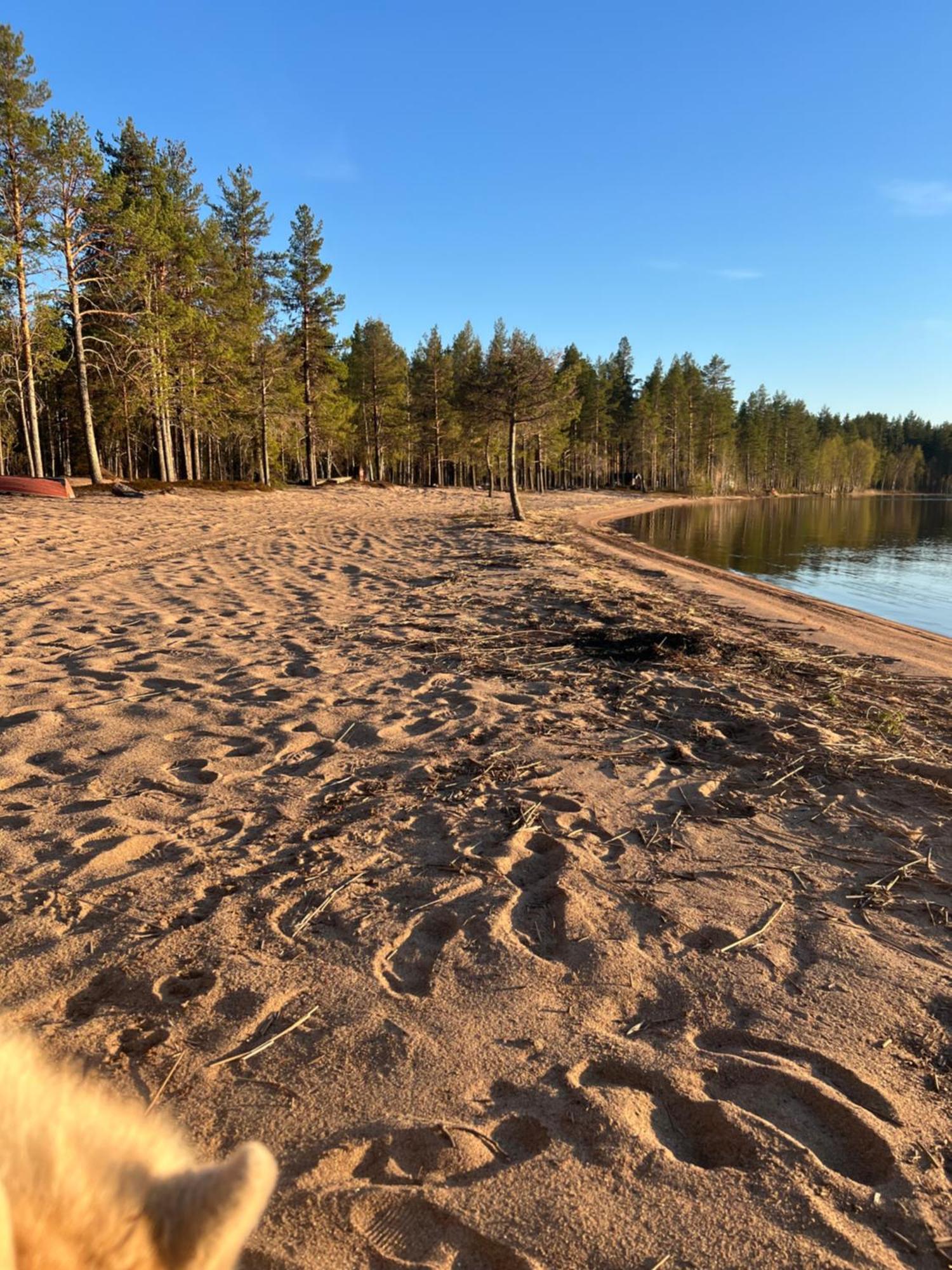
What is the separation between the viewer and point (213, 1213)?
0.70 metres

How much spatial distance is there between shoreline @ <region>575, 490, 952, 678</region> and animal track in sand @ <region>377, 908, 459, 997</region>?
7798 mm

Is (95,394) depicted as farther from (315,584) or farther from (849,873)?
(849,873)

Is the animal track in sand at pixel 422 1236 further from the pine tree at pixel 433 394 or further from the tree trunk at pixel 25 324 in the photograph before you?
the pine tree at pixel 433 394

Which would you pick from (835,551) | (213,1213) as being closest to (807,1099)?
(213,1213)

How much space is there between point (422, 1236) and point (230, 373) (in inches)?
1536

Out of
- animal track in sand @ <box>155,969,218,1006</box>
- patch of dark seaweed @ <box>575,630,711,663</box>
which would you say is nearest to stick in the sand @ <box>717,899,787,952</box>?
animal track in sand @ <box>155,969,218,1006</box>

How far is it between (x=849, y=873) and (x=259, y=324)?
41619 millimetres

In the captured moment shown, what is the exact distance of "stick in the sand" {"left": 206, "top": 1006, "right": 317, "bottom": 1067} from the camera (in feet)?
7.36

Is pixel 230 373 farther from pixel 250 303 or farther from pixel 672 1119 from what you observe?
pixel 672 1119

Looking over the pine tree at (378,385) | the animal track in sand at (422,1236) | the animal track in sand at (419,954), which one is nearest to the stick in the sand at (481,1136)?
the animal track in sand at (422,1236)

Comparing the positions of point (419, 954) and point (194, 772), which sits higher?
point (194, 772)

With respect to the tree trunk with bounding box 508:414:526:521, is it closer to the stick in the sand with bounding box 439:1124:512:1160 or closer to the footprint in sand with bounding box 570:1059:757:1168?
the footprint in sand with bounding box 570:1059:757:1168

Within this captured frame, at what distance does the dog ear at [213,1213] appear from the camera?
27.2 inches

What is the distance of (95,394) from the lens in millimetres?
37500
